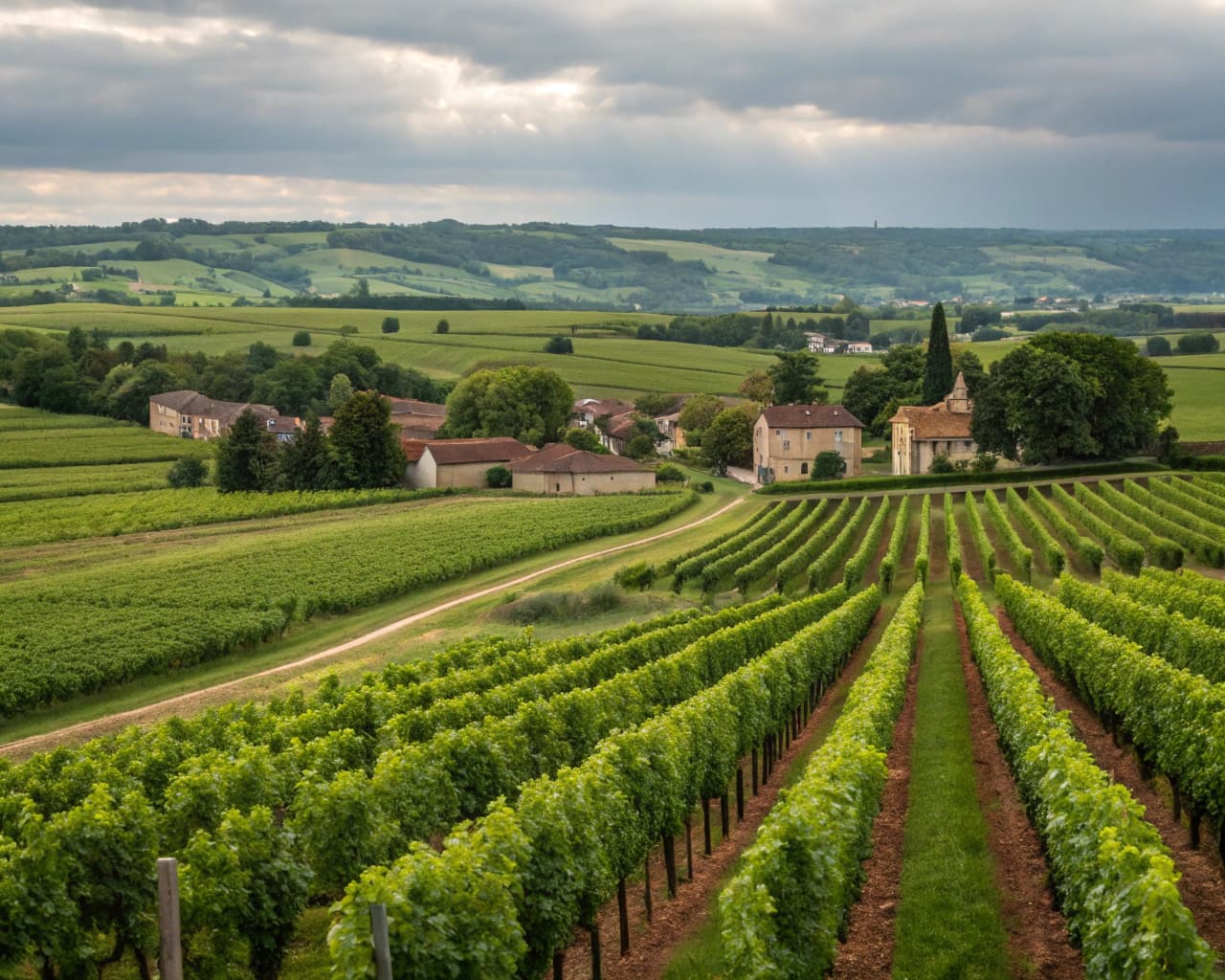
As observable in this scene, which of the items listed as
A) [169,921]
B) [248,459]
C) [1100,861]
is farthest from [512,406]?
[169,921]

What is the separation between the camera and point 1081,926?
14180 mm

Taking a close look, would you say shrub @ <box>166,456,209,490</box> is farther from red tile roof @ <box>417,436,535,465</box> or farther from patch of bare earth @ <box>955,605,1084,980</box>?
patch of bare earth @ <box>955,605,1084,980</box>

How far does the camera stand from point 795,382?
108062 mm

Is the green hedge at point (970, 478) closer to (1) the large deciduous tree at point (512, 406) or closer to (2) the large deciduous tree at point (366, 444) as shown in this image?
(2) the large deciduous tree at point (366, 444)

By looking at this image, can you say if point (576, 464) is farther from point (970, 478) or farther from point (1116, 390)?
point (1116, 390)

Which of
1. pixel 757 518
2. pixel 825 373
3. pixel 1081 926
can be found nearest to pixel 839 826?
pixel 1081 926

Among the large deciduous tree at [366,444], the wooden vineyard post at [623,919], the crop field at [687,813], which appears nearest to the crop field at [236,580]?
the crop field at [687,813]

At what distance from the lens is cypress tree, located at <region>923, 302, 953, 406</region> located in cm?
10235

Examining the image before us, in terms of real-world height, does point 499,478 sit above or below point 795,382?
below

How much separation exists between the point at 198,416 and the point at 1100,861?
110984 mm

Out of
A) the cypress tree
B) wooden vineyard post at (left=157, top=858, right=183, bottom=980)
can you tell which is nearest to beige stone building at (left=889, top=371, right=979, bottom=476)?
the cypress tree

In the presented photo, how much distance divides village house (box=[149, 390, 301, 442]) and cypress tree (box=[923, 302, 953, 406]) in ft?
173

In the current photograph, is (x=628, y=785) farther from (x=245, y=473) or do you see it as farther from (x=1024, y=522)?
(x=245, y=473)

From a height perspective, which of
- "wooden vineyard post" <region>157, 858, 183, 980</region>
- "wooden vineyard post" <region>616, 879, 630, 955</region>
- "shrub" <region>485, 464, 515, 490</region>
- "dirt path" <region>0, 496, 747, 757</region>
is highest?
"wooden vineyard post" <region>157, 858, 183, 980</region>
